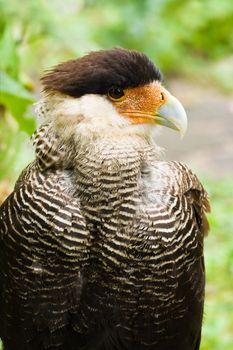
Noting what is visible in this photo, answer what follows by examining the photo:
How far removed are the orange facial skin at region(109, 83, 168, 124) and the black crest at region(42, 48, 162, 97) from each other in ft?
0.10

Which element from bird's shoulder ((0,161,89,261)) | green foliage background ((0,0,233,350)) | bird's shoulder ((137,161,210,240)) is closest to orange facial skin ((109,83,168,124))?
bird's shoulder ((137,161,210,240))

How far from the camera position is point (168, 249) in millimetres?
3469

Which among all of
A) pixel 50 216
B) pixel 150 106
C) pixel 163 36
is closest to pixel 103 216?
pixel 50 216

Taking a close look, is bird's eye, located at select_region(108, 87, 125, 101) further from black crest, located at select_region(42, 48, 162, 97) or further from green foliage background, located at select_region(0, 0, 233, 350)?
green foliage background, located at select_region(0, 0, 233, 350)

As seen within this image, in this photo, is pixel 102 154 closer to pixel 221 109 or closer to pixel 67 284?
pixel 67 284

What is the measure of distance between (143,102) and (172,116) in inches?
5.3

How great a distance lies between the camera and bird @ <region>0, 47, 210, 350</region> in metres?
3.42

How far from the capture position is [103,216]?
11.3 feet

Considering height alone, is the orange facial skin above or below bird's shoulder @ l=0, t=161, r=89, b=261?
above

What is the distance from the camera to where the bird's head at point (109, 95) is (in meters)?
3.37

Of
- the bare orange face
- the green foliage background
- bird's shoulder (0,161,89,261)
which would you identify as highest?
the green foliage background

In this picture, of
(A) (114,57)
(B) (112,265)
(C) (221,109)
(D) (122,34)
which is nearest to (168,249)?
(B) (112,265)

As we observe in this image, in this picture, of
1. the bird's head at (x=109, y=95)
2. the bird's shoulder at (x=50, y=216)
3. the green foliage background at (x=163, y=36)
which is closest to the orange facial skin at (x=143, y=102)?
the bird's head at (x=109, y=95)

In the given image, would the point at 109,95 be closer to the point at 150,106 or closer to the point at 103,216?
the point at 150,106
